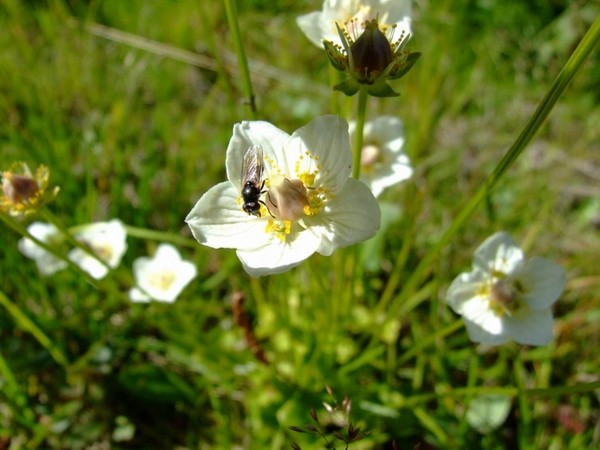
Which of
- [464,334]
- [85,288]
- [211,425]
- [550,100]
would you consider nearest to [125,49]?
[85,288]

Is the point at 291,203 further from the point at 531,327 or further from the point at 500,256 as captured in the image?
the point at 531,327

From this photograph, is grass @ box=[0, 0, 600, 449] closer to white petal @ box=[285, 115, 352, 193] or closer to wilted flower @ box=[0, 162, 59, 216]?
white petal @ box=[285, 115, 352, 193]

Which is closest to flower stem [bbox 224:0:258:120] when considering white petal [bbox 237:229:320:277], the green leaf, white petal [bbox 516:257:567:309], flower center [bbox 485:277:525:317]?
white petal [bbox 237:229:320:277]

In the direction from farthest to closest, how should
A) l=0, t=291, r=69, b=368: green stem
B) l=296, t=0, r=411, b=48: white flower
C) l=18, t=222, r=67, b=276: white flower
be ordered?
l=18, t=222, r=67, b=276: white flower
l=0, t=291, r=69, b=368: green stem
l=296, t=0, r=411, b=48: white flower

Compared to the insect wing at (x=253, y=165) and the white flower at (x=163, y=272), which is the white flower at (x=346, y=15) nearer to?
the insect wing at (x=253, y=165)

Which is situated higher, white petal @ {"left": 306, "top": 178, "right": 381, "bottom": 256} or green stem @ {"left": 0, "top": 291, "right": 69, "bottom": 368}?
white petal @ {"left": 306, "top": 178, "right": 381, "bottom": 256}

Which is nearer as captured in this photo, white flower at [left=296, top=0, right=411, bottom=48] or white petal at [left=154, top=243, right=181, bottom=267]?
white flower at [left=296, top=0, right=411, bottom=48]

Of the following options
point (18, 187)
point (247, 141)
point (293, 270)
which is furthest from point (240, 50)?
point (293, 270)

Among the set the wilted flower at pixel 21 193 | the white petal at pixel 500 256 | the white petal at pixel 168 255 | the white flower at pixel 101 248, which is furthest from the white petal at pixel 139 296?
the white petal at pixel 500 256
